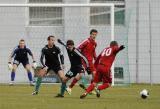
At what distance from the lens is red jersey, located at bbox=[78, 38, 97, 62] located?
24094 millimetres

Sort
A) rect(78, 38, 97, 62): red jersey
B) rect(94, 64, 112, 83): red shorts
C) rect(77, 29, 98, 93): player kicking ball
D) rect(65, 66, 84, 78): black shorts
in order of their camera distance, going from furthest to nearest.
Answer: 1. rect(78, 38, 97, 62): red jersey
2. rect(77, 29, 98, 93): player kicking ball
3. rect(65, 66, 84, 78): black shorts
4. rect(94, 64, 112, 83): red shorts

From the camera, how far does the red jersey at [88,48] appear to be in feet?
79.0

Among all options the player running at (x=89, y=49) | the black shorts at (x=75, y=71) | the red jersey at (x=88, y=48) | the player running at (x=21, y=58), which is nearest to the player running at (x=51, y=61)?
the black shorts at (x=75, y=71)

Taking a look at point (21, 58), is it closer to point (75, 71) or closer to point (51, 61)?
point (51, 61)

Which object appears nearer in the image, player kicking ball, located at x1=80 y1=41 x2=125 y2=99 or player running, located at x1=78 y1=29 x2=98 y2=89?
player kicking ball, located at x1=80 y1=41 x2=125 y2=99

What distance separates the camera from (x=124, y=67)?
32000 mm

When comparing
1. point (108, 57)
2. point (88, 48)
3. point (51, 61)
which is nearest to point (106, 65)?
point (108, 57)

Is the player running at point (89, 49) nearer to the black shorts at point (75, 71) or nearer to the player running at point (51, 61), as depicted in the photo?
the player running at point (51, 61)

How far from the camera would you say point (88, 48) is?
24594 mm

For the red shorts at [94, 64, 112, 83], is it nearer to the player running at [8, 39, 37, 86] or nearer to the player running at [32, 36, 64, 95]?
the player running at [32, 36, 64, 95]

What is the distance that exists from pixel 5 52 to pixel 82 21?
3.99 meters

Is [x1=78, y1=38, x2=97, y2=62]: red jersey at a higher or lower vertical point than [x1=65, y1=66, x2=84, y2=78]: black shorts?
higher

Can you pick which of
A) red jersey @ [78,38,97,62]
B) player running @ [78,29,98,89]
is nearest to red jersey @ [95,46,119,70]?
player running @ [78,29,98,89]

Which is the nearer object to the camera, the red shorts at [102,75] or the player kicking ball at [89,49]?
the red shorts at [102,75]
